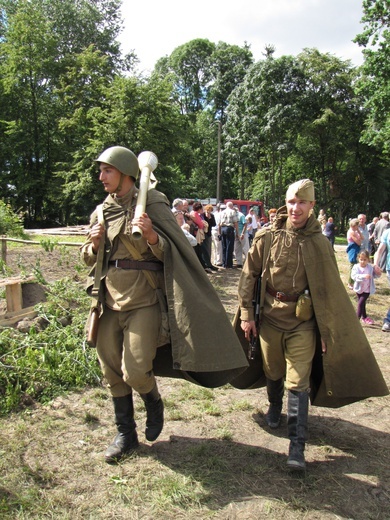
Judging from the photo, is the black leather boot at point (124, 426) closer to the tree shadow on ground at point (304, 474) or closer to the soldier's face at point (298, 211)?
the tree shadow on ground at point (304, 474)

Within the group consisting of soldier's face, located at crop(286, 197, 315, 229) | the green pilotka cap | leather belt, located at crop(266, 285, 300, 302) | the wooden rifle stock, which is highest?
the green pilotka cap

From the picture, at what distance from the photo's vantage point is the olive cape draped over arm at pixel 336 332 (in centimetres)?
338

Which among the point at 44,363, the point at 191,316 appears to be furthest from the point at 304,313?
the point at 44,363

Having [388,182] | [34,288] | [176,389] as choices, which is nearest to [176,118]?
[388,182]

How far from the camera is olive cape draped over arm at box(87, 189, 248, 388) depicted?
10.1 feet

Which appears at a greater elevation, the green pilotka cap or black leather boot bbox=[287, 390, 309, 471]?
the green pilotka cap

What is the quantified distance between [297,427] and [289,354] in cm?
48

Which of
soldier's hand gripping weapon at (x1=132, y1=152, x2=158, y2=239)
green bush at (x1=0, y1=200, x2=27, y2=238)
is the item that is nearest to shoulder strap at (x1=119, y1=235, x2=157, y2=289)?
soldier's hand gripping weapon at (x1=132, y1=152, x2=158, y2=239)

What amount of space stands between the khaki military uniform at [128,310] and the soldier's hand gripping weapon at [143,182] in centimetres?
18

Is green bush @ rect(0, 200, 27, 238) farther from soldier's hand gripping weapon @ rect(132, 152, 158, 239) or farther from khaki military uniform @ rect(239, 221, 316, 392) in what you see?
khaki military uniform @ rect(239, 221, 316, 392)

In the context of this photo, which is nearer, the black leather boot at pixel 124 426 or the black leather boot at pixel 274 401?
the black leather boot at pixel 124 426

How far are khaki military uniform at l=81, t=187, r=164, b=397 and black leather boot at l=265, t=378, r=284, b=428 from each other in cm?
104

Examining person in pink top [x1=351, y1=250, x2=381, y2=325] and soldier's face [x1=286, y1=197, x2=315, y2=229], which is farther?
person in pink top [x1=351, y1=250, x2=381, y2=325]

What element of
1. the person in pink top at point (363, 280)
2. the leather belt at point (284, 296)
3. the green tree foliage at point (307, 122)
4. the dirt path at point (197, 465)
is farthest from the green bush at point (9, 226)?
the green tree foliage at point (307, 122)
